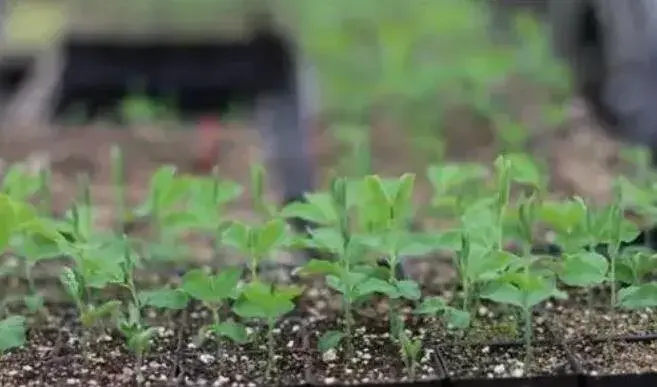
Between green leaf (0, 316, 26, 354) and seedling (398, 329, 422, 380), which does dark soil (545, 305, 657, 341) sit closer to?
seedling (398, 329, 422, 380)

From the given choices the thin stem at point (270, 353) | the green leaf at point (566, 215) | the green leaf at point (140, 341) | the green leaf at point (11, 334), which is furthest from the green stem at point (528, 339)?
the green leaf at point (11, 334)

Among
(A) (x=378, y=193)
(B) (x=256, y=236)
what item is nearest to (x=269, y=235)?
(B) (x=256, y=236)

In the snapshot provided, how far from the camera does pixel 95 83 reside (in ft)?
8.39

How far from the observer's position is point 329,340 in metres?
0.94

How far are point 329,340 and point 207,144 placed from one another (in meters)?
1.18

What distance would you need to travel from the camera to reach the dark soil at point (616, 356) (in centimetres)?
90

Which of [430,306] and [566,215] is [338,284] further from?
[566,215]

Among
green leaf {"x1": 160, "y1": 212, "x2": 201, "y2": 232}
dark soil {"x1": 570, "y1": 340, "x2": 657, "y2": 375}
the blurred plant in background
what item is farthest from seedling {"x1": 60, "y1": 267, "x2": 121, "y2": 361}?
the blurred plant in background

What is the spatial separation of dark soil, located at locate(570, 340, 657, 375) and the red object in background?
108 centimetres

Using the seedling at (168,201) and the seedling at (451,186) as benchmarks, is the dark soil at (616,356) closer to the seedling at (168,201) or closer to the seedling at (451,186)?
the seedling at (451,186)

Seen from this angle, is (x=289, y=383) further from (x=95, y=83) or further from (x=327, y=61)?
(x=95, y=83)

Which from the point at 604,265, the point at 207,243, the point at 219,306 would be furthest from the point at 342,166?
the point at 604,265

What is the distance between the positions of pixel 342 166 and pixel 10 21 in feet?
6.25

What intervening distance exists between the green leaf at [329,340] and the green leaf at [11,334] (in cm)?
27
